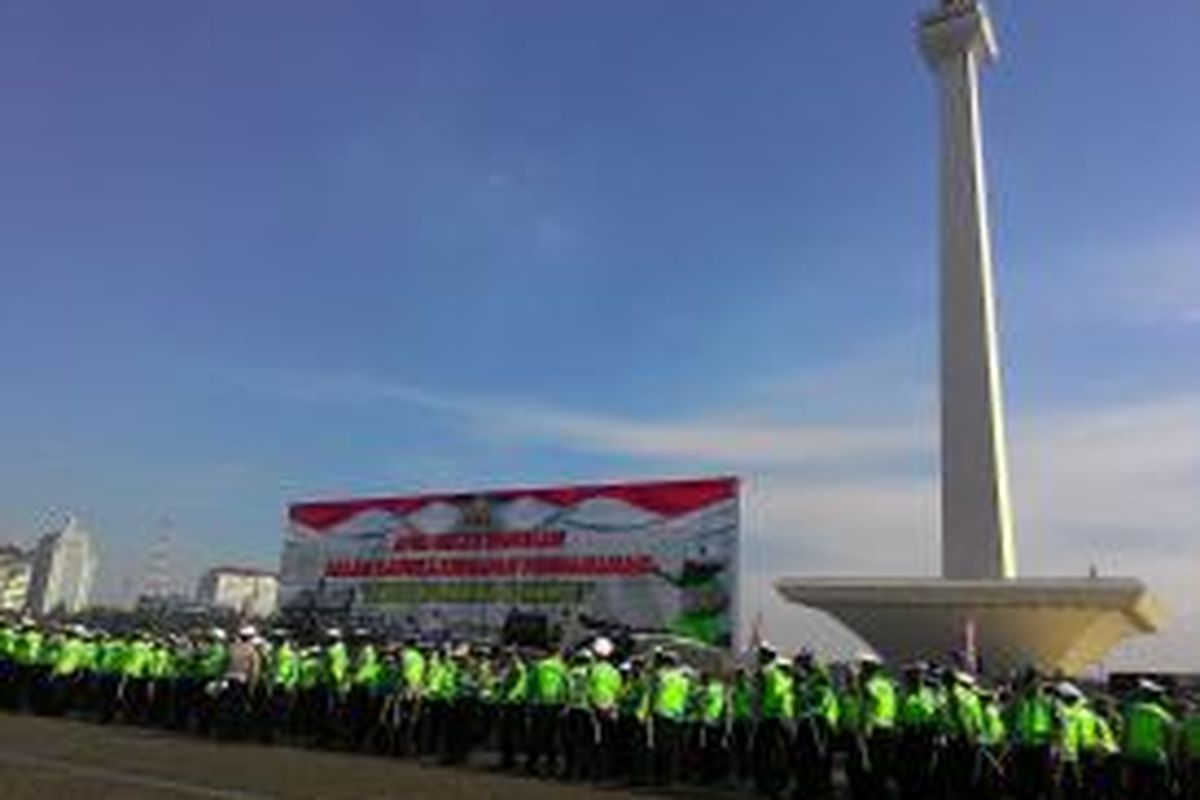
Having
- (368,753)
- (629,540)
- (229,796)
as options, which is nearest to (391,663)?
(368,753)

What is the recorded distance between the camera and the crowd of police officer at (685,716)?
45.7 ft

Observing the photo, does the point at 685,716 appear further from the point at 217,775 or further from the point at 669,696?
the point at 217,775

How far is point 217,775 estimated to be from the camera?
43.7 feet

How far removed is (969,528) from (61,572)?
158 m

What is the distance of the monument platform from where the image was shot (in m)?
39.0

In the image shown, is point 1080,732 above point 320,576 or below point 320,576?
below

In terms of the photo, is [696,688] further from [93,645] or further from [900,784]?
[93,645]

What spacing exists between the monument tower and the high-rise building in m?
142

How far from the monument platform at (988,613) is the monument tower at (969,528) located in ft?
0.13

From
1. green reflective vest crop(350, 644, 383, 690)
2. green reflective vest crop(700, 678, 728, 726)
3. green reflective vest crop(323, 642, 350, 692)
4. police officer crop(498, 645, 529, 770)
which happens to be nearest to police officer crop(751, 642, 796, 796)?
green reflective vest crop(700, 678, 728, 726)

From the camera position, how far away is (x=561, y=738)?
664 inches

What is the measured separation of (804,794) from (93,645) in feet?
47.4

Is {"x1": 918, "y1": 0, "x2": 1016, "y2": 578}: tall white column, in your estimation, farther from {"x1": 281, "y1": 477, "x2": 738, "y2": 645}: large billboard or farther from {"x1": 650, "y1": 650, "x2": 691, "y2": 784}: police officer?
{"x1": 650, "y1": 650, "x2": 691, "y2": 784}: police officer

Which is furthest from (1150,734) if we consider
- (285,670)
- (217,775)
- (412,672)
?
(285,670)
